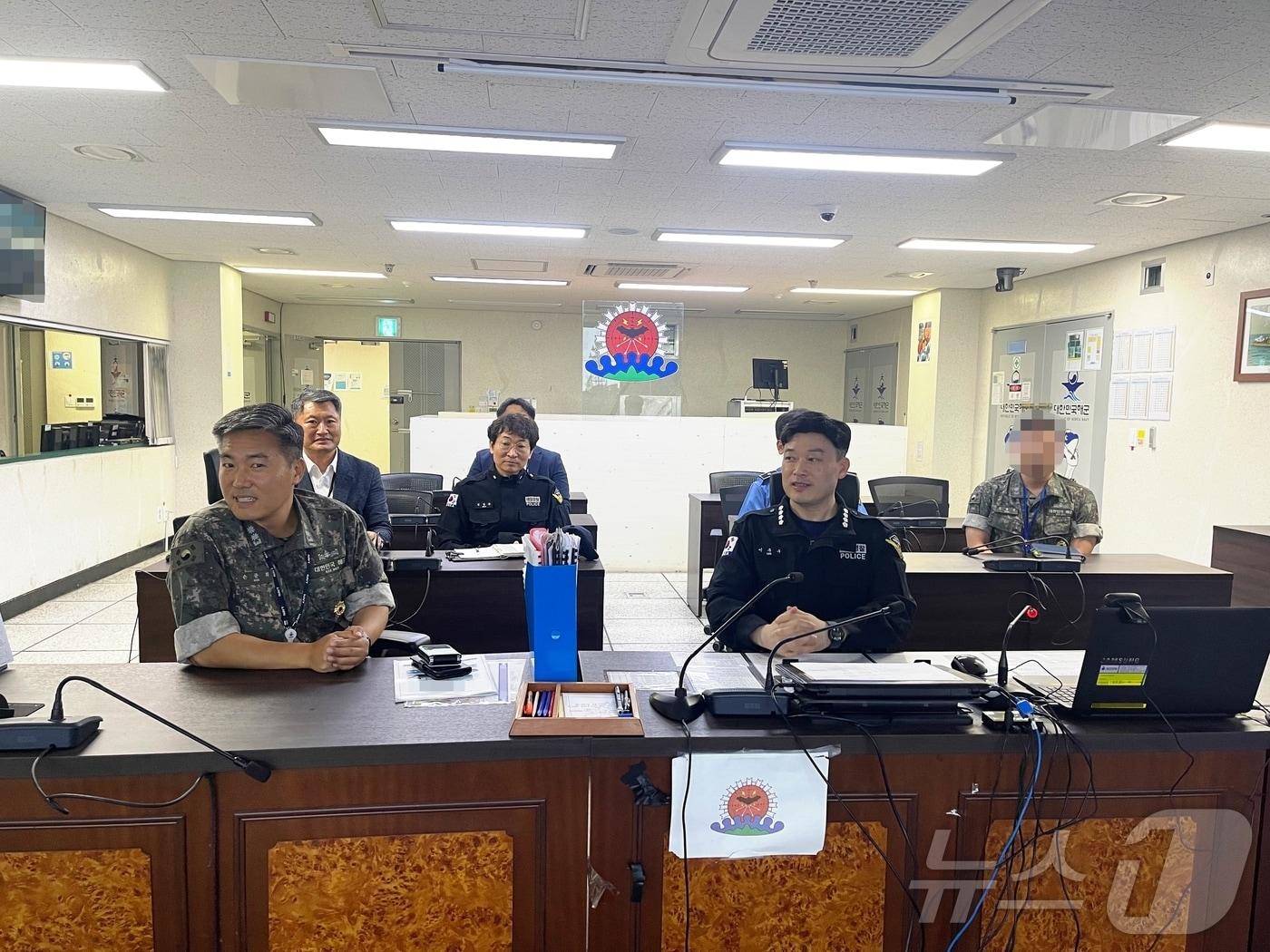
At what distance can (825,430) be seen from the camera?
2.63 m

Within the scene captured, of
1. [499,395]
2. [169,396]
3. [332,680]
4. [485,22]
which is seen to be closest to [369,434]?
[499,395]

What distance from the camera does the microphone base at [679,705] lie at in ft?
5.82

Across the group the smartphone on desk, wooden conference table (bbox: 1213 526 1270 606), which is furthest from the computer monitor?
the smartphone on desk

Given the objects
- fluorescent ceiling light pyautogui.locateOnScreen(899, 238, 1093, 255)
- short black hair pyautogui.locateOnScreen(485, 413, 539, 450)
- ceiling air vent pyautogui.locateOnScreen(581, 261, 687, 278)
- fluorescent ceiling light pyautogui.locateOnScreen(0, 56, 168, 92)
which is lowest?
short black hair pyautogui.locateOnScreen(485, 413, 539, 450)

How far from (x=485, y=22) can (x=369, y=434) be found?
10.3m

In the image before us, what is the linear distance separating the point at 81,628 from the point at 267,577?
14.1 feet

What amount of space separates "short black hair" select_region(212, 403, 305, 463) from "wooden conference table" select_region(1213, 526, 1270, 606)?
5016 mm

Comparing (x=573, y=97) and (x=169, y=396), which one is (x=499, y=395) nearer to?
(x=169, y=396)

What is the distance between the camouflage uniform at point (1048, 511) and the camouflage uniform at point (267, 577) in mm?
3100

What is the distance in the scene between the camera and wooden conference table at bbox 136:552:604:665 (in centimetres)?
373

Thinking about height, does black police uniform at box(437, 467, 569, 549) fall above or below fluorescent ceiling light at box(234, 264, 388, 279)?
below

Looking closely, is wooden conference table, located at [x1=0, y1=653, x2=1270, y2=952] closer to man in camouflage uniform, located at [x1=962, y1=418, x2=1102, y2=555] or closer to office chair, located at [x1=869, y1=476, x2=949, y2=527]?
man in camouflage uniform, located at [x1=962, y1=418, x2=1102, y2=555]

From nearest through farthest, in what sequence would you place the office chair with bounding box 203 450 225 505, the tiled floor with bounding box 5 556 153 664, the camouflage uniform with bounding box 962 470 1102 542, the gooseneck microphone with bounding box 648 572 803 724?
the gooseneck microphone with bounding box 648 572 803 724 → the office chair with bounding box 203 450 225 505 → the camouflage uniform with bounding box 962 470 1102 542 → the tiled floor with bounding box 5 556 153 664

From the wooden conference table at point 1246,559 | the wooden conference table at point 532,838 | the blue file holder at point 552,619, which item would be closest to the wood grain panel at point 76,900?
the wooden conference table at point 532,838
